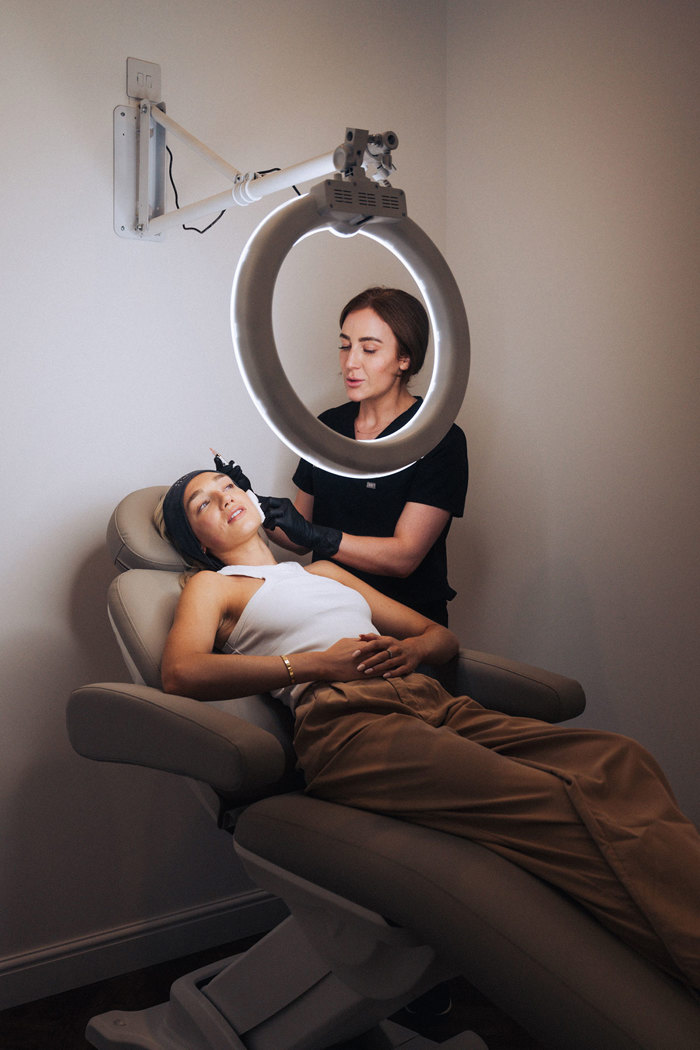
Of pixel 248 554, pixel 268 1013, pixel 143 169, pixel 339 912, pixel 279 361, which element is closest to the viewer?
pixel 279 361

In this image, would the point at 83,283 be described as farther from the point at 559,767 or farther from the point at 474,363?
the point at 559,767

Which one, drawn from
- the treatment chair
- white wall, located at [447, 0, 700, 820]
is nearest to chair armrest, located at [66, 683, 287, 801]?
the treatment chair

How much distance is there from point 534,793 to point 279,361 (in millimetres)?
679

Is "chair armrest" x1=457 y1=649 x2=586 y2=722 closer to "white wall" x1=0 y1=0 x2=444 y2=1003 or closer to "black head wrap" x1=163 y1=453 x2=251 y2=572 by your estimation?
"black head wrap" x1=163 y1=453 x2=251 y2=572

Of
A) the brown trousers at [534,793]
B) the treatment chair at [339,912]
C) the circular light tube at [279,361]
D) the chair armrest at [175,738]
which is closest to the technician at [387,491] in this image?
the treatment chair at [339,912]

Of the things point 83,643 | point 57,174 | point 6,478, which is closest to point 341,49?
point 57,174

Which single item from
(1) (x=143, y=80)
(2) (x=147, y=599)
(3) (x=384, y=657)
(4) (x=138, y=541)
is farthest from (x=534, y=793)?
(1) (x=143, y=80)

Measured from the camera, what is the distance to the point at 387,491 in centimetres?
209

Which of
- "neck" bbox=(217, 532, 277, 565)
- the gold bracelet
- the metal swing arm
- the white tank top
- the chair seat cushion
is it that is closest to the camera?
the chair seat cushion

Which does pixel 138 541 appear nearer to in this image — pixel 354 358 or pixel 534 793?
pixel 354 358

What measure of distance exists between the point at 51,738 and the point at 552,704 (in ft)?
3.58

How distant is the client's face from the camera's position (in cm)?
175

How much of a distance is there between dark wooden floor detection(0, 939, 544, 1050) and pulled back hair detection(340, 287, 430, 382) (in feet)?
4.63

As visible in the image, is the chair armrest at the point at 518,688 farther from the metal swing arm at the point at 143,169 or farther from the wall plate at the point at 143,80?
the wall plate at the point at 143,80
